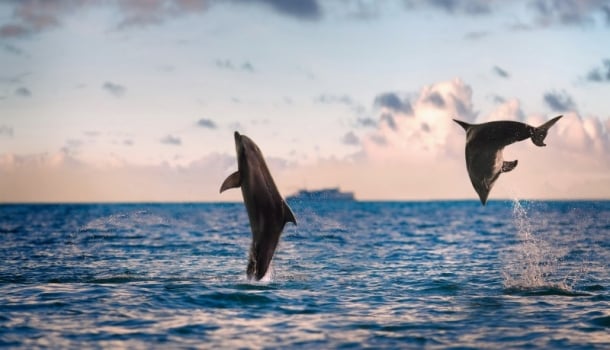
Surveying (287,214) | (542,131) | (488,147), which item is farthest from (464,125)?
(287,214)

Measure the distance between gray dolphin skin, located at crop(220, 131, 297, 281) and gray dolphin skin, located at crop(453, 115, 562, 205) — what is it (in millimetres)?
4555

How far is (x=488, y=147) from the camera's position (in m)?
16.2

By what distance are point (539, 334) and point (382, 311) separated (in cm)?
359

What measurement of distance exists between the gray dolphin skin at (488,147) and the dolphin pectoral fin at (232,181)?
5.33 meters

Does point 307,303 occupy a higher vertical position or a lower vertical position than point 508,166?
lower

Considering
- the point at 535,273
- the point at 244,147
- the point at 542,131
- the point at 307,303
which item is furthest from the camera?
the point at 535,273

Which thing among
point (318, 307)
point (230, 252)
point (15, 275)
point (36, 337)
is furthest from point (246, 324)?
point (230, 252)

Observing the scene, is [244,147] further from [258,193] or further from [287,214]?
[287,214]

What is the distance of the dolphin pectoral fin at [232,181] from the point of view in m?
14.9

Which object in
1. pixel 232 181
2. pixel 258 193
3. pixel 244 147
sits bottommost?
pixel 258 193

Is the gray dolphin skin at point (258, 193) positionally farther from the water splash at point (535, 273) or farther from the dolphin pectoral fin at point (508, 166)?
the water splash at point (535, 273)

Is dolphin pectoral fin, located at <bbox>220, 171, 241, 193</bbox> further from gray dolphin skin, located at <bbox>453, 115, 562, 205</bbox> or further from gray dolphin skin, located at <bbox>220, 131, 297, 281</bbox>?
gray dolphin skin, located at <bbox>453, 115, 562, 205</bbox>

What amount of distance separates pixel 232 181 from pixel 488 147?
595cm

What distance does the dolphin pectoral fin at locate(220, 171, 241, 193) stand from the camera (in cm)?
1492
